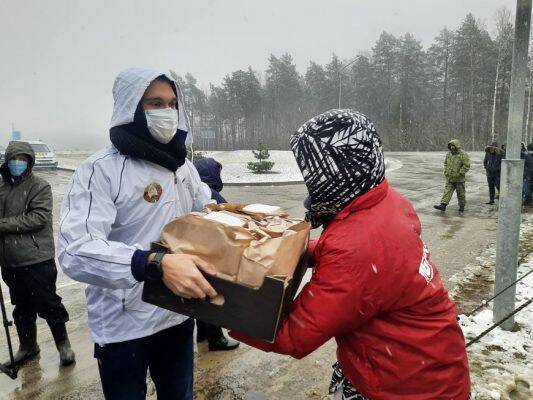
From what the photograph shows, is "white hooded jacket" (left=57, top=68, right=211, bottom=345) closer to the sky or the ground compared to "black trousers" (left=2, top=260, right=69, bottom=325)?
closer to the sky

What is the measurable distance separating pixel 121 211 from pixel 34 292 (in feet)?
7.89

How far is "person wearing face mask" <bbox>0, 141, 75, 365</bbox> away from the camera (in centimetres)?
347

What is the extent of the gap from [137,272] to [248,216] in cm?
44

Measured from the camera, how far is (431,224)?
8961mm

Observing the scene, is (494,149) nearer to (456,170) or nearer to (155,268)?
(456,170)

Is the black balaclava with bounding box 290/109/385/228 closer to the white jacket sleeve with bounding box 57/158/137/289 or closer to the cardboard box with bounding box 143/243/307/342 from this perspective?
the cardboard box with bounding box 143/243/307/342

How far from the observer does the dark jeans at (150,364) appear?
1.81 metres

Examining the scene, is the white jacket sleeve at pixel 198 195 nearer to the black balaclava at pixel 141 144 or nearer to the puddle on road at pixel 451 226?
the black balaclava at pixel 141 144

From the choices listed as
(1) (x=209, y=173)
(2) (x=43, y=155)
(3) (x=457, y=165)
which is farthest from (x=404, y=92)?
(1) (x=209, y=173)

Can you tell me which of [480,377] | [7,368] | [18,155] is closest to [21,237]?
[18,155]

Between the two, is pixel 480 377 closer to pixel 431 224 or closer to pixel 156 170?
pixel 156 170

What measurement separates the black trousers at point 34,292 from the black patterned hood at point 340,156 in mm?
3106

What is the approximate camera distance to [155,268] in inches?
54.8

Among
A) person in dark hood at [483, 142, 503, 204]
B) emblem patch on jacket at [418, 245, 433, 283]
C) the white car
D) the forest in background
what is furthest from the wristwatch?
the forest in background
